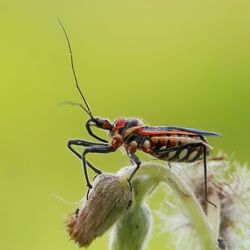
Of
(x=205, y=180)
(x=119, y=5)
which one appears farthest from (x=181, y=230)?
(x=119, y=5)

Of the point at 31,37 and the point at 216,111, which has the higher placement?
the point at 31,37

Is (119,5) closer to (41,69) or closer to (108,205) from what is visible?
(41,69)

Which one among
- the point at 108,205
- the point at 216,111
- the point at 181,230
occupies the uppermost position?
the point at 108,205

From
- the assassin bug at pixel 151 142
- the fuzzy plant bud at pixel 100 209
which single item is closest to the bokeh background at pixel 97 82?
the assassin bug at pixel 151 142

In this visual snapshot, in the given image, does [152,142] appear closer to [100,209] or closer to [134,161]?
[134,161]

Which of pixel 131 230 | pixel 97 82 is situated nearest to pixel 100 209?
pixel 131 230


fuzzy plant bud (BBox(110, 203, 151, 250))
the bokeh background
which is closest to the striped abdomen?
fuzzy plant bud (BBox(110, 203, 151, 250))
